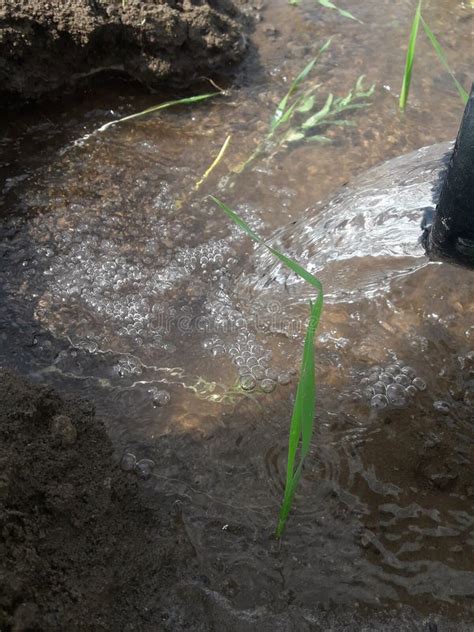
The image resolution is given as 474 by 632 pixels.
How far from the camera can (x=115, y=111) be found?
9.66ft

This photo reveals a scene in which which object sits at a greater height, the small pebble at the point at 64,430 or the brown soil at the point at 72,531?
the small pebble at the point at 64,430

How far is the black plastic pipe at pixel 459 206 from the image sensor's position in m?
1.35

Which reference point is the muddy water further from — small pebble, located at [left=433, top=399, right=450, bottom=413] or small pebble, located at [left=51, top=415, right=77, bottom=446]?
small pebble, located at [left=51, top=415, right=77, bottom=446]

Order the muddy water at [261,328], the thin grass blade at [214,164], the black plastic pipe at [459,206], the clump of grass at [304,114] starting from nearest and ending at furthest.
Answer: the black plastic pipe at [459,206] → the muddy water at [261,328] → the thin grass blade at [214,164] → the clump of grass at [304,114]

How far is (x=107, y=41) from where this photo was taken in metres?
2.88

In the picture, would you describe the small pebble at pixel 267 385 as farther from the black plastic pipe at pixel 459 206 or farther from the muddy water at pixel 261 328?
the black plastic pipe at pixel 459 206

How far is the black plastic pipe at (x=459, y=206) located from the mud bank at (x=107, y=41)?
1758mm

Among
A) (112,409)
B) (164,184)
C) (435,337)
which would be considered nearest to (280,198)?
(164,184)

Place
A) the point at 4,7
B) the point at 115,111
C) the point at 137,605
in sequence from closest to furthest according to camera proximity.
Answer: the point at 137,605
the point at 4,7
the point at 115,111

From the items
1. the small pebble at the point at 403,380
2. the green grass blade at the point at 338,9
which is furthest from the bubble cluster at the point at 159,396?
the green grass blade at the point at 338,9

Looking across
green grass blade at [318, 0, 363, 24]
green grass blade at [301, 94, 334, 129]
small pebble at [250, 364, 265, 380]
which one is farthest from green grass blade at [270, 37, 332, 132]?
small pebble at [250, 364, 265, 380]

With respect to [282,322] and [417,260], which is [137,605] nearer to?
[282,322]

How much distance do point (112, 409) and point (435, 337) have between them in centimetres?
103

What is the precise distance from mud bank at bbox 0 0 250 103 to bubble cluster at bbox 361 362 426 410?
1.58 m
